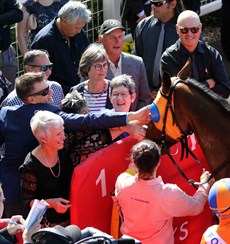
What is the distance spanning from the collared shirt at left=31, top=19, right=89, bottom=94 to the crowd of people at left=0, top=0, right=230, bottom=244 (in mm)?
11

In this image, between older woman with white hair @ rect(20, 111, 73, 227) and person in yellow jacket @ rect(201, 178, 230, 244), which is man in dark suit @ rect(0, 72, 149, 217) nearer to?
older woman with white hair @ rect(20, 111, 73, 227)

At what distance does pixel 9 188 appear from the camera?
6789 mm

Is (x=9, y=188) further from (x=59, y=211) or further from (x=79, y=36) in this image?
(x=79, y=36)

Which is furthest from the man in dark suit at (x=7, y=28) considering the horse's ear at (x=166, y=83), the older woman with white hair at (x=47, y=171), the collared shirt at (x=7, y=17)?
the horse's ear at (x=166, y=83)

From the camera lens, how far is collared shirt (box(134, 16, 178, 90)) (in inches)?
363

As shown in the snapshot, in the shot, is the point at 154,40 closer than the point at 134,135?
No

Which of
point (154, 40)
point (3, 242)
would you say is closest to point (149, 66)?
point (154, 40)

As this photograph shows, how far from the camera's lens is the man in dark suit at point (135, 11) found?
11.2 m

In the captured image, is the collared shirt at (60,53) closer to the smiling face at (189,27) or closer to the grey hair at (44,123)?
the smiling face at (189,27)

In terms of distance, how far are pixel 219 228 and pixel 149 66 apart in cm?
402

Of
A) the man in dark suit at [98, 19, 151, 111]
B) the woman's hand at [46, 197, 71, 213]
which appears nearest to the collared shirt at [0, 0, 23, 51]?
the man in dark suit at [98, 19, 151, 111]

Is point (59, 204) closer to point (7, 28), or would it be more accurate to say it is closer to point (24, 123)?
point (24, 123)

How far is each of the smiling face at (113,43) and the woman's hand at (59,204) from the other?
8.72 feet

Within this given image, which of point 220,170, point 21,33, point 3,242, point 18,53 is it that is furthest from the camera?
point 18,53
